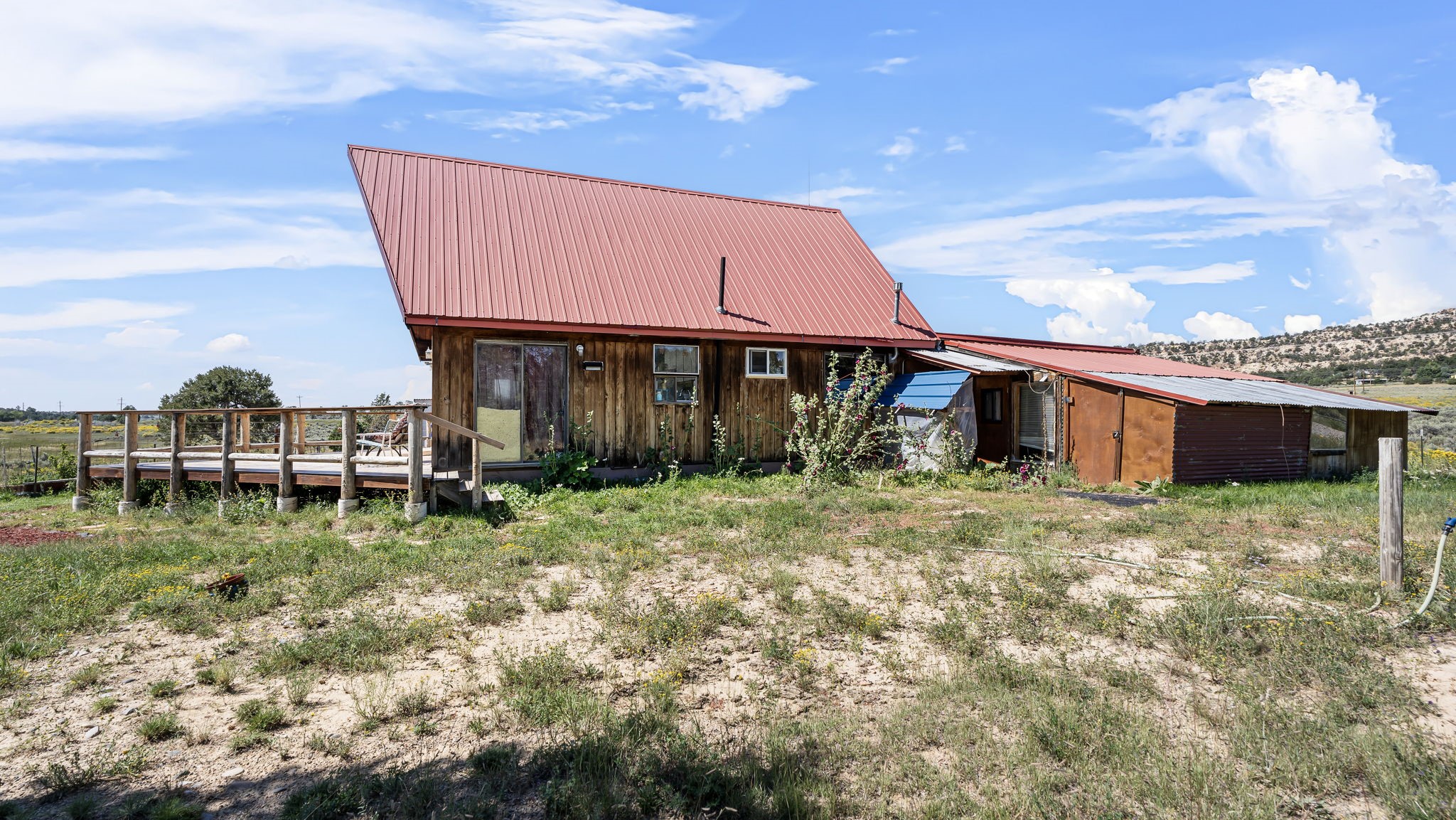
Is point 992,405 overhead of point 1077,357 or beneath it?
beneath

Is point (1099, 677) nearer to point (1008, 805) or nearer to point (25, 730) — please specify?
point (1008, 805)

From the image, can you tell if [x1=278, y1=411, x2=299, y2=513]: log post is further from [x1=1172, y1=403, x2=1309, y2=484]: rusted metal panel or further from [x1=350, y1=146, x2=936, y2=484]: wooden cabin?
[x1=1172, y1=403, x2=1309, y2=484]: rusted metal panel

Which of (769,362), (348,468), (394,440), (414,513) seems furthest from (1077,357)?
(348,468)

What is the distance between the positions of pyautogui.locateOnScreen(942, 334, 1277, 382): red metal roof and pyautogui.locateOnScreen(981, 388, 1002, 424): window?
0.89 metres

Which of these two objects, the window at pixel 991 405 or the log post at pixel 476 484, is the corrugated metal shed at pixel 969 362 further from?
the log post at pixel 476 484

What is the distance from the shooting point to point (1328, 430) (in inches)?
571

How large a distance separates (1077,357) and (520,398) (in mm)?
12325

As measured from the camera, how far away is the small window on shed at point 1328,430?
14.3 meters

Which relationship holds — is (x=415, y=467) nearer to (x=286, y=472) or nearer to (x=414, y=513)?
(x=414, y=513)

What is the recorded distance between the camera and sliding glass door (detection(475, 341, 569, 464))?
13086 millimetres

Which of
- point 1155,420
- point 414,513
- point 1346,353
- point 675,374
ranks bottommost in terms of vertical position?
point 414,513

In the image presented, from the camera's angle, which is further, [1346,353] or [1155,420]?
[1346,353]

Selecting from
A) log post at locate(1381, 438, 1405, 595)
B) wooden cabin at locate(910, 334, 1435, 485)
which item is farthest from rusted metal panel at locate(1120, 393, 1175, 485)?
log post at locate(1381, 438, 1405, 595)

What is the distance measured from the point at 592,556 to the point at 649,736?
4029 millimetres
